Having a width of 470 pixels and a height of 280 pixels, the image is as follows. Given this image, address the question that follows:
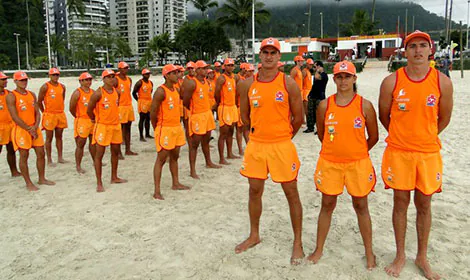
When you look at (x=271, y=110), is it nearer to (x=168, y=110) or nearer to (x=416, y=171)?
(x=416, y=171)

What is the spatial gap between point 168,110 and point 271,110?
8.24ft

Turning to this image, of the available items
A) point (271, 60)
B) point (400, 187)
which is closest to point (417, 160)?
point (400, 187)

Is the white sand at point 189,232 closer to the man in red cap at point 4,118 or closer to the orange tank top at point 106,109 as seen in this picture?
the man in red cap at point 4,118

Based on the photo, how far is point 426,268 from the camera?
3.69 metres

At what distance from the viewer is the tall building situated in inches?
4651

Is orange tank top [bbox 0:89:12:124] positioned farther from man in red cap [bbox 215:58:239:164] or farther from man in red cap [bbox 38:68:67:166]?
man in red cap [bbox 215:58:239:164]

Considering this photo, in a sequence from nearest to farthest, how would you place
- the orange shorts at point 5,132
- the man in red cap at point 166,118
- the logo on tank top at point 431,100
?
1. the logo on tank top at point 431,100
2. the man in red cap at point 166,118
3. the orange shorts at point 5,132

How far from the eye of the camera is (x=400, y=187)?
3.63 m

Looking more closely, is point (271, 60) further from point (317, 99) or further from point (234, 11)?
point (234, 11)

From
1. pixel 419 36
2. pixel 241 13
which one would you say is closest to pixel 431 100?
pixel 419 36

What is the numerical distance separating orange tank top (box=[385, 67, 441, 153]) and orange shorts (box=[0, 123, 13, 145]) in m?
6.61

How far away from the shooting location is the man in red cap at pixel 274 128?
3.95 m

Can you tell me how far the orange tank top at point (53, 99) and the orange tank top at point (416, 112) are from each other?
7.10 metres

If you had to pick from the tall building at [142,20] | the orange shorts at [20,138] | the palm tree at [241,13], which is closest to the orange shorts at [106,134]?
the orange shorts at [20,138]
